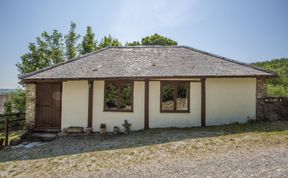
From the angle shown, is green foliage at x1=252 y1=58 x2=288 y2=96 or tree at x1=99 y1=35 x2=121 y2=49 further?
tree at x1=99 y1=35 x2=121 y2=49

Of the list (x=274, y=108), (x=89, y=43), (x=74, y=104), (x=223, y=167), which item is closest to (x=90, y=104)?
(x=74, y=104)

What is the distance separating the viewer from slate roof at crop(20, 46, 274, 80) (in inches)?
395

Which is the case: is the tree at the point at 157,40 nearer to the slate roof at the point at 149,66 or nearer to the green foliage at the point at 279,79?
the green foliage at the point at 279,79

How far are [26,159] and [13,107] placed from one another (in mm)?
20947

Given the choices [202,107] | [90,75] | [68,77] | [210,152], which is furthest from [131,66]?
[210,152]

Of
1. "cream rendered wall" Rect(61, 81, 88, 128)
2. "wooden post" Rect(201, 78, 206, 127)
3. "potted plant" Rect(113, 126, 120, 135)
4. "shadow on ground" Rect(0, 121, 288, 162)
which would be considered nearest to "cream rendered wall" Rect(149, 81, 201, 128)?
"wooden post" Rect(201, 78, 206, 127)

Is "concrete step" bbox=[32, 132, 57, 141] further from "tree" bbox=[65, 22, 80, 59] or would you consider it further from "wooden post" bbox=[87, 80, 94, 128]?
"tree" bbox=[65, 22, 80, 59]

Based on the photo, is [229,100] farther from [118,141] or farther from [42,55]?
[42,55]

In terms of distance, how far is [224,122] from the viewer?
33.8ft

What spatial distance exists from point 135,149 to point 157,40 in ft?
82.1

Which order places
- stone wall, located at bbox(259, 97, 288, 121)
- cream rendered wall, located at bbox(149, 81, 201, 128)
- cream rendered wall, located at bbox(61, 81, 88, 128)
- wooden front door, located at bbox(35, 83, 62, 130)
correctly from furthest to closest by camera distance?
wooden front door, located at bbox(35, 83, 62, 130), cream rendered wall, located at bbox(61, 81, 88, 128), cream rendered wall, located at bbox(149, 81, 201, 128), stone wall, located at bbox(259, 97, 288, 121)

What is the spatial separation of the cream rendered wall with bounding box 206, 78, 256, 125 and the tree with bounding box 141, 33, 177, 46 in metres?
20.3

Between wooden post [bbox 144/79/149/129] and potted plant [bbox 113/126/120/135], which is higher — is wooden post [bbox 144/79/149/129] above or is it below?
above

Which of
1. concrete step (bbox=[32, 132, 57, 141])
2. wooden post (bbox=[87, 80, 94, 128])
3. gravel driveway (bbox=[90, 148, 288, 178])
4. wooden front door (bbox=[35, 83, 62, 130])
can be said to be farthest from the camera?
wooden front door (bbox=[35, 83, 62, 130])
